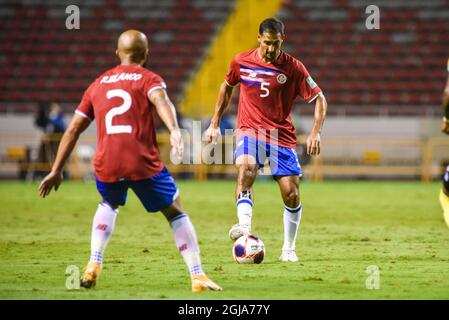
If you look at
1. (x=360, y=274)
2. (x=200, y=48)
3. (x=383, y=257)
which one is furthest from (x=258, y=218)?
(x=200, y=48)

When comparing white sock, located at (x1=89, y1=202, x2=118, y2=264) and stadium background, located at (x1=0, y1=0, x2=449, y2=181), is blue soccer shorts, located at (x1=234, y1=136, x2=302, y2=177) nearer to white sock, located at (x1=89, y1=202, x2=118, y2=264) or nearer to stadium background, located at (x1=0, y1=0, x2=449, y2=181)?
white sock, located at (x1=89, y1=202, x2=118, y2=264)

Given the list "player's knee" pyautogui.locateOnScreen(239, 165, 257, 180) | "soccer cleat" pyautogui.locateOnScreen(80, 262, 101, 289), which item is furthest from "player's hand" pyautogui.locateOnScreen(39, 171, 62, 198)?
"player's knee" pyautogui.locateOnScreen(239, 165, 257, 180)

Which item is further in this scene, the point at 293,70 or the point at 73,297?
the point at 293,70

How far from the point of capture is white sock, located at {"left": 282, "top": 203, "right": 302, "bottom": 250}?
10047 millimetres

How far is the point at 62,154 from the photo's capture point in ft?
24.9

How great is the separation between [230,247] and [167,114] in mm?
4431

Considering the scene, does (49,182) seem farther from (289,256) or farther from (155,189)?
(289,256)

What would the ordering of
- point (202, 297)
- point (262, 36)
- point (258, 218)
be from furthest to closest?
1. point (258, 218)
2. point (262, 36)
3. point (202, 297)

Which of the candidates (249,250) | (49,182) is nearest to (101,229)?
(49,182)

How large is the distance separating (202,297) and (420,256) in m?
3.92

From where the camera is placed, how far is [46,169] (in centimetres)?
2673

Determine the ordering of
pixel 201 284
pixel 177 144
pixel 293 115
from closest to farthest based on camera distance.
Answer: pixel 177 144, pixel 201 284, pixel 293 115

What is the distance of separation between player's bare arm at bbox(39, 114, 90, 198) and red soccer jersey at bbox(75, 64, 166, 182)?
8.3 inches

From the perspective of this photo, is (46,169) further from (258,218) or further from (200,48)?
(258,218)
